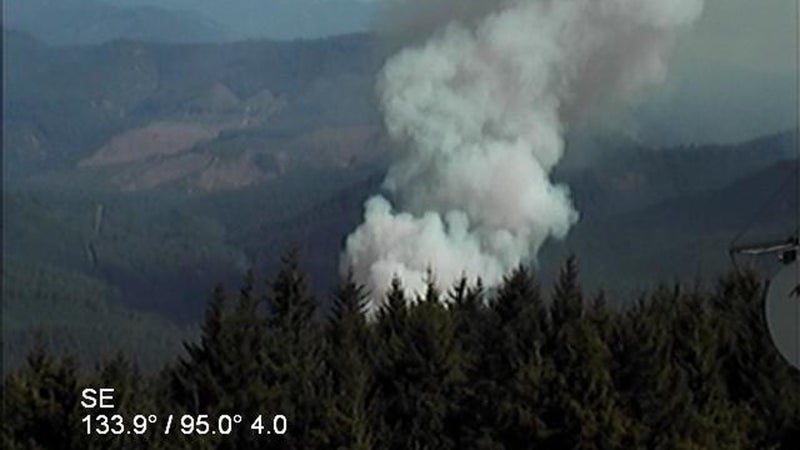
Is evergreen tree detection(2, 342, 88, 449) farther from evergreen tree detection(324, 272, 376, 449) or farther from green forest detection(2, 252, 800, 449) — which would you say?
evergreen tree detection(324, 272, 376, 449)

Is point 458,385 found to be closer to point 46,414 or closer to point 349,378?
point 349,378

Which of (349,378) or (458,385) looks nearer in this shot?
(349,378)

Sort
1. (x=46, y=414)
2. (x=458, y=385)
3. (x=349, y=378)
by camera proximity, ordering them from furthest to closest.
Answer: (x=458, y=385)
(x=349, y=378)
(x=46, y=414)

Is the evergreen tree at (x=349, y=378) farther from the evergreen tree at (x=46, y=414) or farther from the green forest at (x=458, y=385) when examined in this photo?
the evergreen tree at (x=46, y=414)

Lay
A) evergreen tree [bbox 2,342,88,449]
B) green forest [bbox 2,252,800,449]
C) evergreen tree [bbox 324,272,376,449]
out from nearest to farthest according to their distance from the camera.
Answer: evergreen tree [bbox 324,272,376,449] → evergreen tree [bbox 2,342,88,449] → green forest [bbox 2,252,800,449]

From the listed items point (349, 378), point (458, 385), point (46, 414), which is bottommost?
point (46, 414)

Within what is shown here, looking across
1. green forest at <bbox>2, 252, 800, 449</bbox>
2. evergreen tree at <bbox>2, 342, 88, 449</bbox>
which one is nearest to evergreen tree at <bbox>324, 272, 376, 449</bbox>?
green forest at <bbox>2, 252, 800, 449</bbox>

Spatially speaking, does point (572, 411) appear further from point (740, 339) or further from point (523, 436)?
point (740, 339)

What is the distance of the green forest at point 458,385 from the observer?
26.3 m

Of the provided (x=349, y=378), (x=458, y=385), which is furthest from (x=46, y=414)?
(x=458, y=385)

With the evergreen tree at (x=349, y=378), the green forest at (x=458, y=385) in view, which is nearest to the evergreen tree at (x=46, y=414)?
the green forest at (x=458, y=385)

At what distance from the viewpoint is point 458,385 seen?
3231cm

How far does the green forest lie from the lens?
2631cm

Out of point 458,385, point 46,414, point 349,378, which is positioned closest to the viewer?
point 46,414
